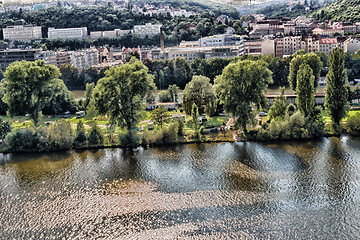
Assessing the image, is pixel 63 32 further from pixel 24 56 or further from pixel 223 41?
pixel 223 41

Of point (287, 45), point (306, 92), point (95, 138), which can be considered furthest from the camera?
point (287, 45)

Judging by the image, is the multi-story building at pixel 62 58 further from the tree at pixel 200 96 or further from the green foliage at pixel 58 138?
the green foliage at pixel 58 138

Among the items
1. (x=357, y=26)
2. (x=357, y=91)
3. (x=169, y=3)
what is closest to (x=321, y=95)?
(x=357, y=91)

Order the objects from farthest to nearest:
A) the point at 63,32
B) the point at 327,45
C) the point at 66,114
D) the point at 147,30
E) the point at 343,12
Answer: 1. the point at 63,32
2. the point at 147,30
3. the point at 343,12
4. the point at 327,45
5. the point at 66,114

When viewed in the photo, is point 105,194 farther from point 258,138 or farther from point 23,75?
point 23,75

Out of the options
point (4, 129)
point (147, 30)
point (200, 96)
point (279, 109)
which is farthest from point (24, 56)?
point (279, 109)

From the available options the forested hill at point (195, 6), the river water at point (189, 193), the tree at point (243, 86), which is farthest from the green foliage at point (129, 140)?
the forested hill at point (195, 6)
